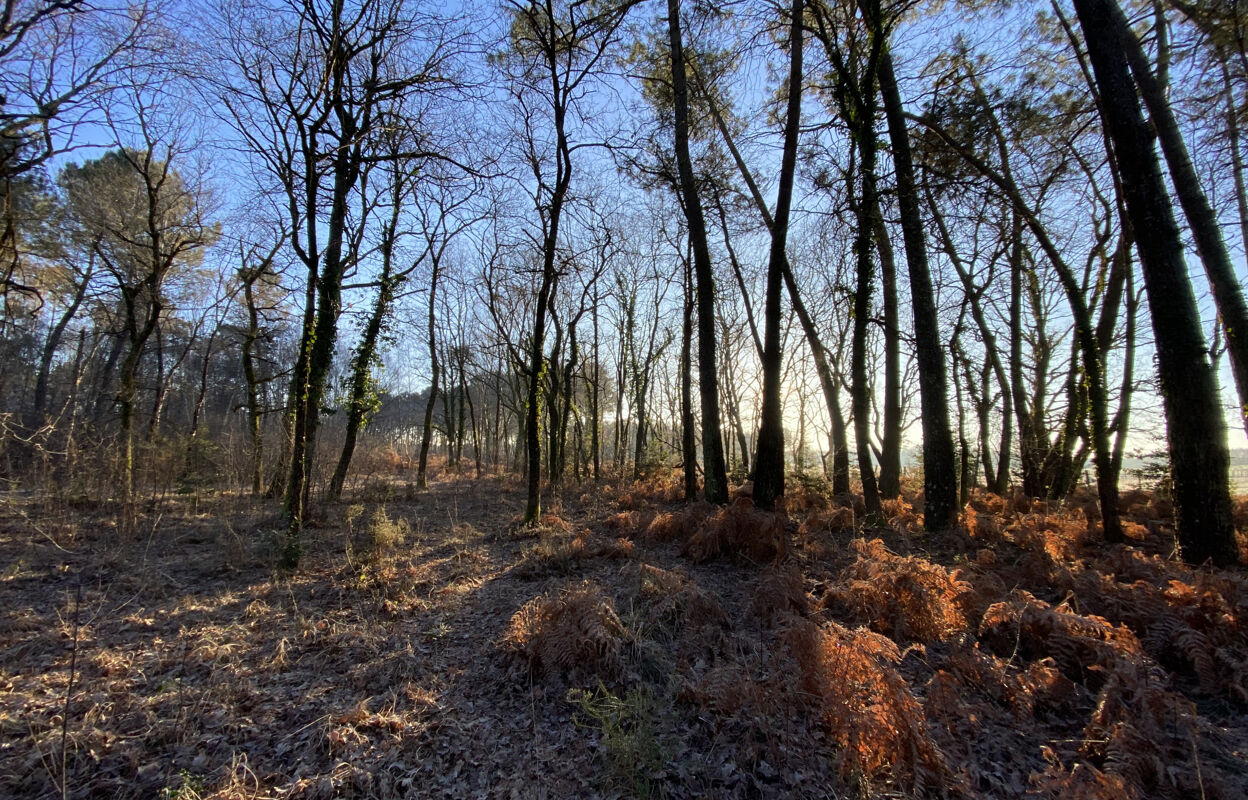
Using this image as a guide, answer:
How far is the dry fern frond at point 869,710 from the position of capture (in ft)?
8.29

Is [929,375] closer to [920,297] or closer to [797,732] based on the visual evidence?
[920,297]

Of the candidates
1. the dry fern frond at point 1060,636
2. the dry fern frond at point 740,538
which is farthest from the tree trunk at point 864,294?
the dry fern frond at point 1060,636

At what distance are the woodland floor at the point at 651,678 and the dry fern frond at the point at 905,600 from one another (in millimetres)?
21

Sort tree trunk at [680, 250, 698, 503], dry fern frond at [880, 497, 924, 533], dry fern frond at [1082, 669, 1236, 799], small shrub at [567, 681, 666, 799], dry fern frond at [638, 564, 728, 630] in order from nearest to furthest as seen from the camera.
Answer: dry fern frond at [1082, 669, 1236, 799], small shrub at [567, 681, 666, 799], dry fern frond at [638, 564, 728, 630], dry fern frond at [880, 497, 924, 533], tree trunk at [680, 250, 698, 503]

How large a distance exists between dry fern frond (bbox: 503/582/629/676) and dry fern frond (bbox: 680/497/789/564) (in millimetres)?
2495

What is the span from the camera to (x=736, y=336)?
23516mm

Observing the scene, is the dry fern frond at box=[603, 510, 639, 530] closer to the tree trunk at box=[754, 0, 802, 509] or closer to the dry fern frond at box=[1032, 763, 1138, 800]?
the tree trunk at box=[754, 0, 802, 509]

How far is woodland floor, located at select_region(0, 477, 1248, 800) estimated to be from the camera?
2.62 meters

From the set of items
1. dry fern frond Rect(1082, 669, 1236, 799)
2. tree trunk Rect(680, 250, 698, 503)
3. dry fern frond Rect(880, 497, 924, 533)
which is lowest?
dry fern frond Rect(1082, 669, 1236, 799)

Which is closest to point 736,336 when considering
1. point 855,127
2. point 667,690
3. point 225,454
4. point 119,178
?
point 855,127

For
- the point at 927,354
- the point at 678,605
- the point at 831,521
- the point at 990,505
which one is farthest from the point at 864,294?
the point at 678,605

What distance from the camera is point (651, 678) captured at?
3.60 m

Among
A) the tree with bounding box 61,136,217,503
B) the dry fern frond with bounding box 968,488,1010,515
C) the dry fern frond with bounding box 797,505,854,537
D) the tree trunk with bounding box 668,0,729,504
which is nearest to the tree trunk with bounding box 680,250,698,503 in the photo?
the tree trunk with bounding box 668,0,729,504

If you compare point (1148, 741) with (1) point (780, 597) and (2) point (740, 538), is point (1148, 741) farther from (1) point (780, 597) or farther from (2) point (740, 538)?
(2) point (740, 538)
